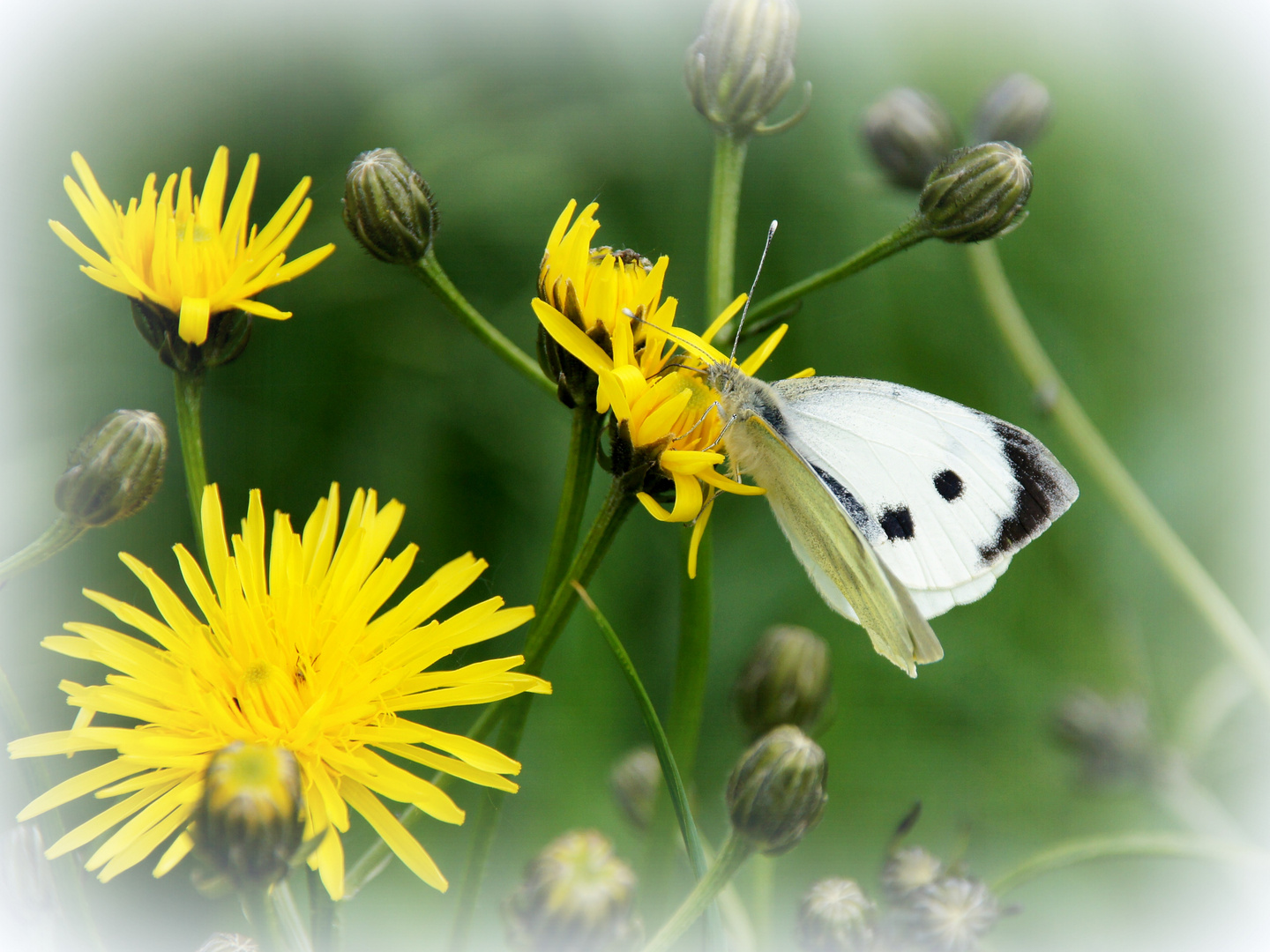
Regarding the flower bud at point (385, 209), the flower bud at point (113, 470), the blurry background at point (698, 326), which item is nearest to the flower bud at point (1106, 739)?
the blurry background at point (698, 326)

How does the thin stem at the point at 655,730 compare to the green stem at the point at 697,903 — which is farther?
the green stem at the point at 697,903

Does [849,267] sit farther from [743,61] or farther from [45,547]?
[45,547]

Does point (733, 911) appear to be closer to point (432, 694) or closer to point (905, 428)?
point (432, 694)

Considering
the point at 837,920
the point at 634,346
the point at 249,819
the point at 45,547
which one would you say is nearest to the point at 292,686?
the point at 249,819

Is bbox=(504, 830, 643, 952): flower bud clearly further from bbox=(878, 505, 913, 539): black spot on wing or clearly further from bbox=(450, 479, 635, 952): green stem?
bbox=(878, 505, 913, 539): black spot on wing

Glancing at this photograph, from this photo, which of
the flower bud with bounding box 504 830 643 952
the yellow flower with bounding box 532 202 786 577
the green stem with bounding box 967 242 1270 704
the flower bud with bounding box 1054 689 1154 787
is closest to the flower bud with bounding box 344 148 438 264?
the yellow flower with bounding box 532 202 786 577

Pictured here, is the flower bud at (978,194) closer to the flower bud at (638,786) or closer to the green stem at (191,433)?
the flower bud at (638,786)

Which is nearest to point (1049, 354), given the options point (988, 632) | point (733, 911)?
point (988, 632)

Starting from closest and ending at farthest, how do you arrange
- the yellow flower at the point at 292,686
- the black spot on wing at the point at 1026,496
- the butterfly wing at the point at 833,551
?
1. the yellow flower at the point at 292,686
2. the butterfly wing at the point at 833,551
3. the black spot on wing at the point at 1026,496
